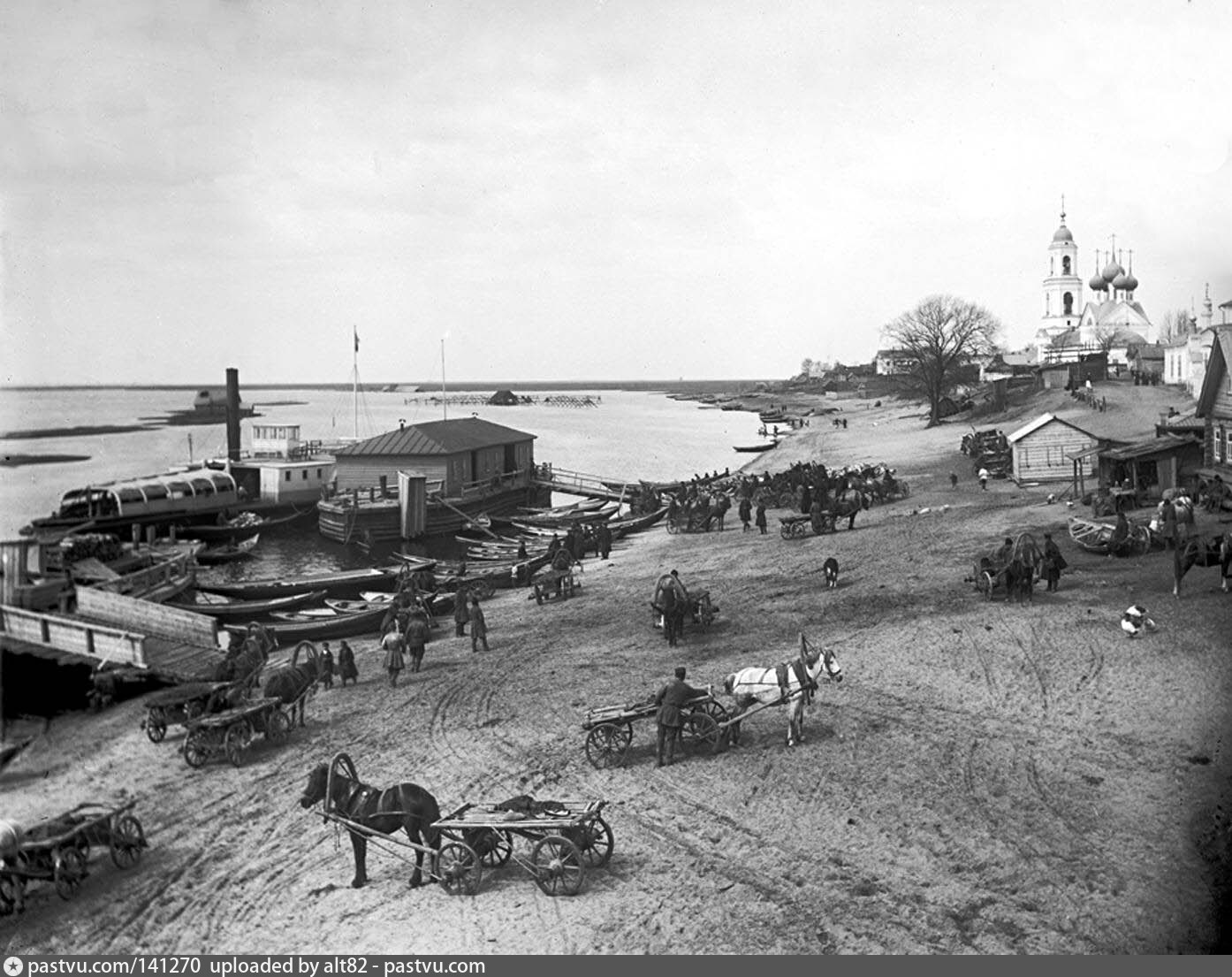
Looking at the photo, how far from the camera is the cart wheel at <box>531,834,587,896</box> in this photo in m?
7.51

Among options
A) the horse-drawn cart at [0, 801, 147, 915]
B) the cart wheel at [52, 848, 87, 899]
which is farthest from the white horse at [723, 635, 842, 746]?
the cart wheel at [52, 848, 87, 899]

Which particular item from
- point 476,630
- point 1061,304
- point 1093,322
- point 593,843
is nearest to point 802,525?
point 476,630

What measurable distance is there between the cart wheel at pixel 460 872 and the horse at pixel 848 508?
563 inches

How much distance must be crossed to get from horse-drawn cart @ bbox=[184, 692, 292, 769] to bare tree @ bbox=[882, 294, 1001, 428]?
23.9 m

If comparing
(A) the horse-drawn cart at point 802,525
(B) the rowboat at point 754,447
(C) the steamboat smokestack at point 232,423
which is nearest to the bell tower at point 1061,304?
(B) the rowboat at point 754,447

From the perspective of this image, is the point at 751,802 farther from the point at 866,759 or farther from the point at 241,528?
the point at 241,528

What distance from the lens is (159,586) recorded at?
19266mm

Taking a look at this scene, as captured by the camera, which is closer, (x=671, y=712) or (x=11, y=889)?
(x=11, y=889)

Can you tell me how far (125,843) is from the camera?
27.9ft

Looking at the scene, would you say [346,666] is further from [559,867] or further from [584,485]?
[584,485]

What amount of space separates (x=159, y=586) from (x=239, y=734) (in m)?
10.6

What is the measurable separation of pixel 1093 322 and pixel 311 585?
61737 mm
